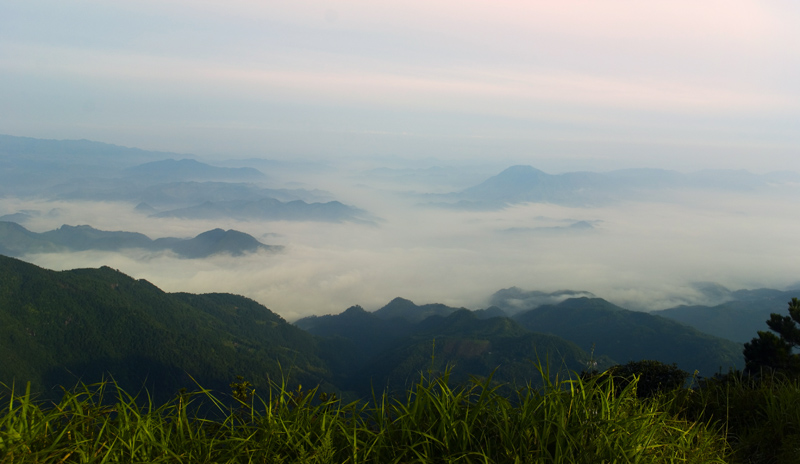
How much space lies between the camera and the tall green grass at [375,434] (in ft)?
17.3

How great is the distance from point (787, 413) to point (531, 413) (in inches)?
187

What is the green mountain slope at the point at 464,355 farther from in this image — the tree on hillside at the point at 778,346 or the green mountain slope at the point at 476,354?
the tree on hillside at the point at 778,346

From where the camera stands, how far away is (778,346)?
29016 millimetres

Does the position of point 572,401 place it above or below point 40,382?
above

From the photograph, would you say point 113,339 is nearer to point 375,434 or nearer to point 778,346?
point 778,346

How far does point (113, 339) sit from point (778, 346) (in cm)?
14121

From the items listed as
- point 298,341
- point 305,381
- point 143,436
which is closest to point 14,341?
point 305,381

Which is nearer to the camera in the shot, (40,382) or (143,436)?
(143,436)

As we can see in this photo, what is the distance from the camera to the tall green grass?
5266 millimetres

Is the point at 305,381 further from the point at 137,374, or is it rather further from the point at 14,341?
the point at 14,341

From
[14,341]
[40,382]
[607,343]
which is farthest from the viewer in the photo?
[607,343]

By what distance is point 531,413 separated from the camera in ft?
18.7

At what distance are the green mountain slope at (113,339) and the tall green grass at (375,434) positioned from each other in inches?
4313

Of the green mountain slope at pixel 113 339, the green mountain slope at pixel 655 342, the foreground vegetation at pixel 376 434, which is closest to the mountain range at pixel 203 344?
the green mountain slope at pixel 113 339
